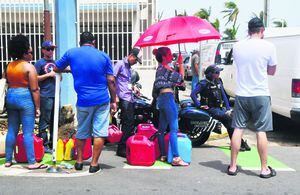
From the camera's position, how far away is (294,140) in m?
8.82

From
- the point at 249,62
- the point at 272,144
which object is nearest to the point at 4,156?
the point at 249,62

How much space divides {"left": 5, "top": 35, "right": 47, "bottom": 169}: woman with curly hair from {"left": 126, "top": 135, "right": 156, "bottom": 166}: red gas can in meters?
1.22

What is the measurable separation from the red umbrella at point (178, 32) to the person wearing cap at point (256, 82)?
1.05 metres

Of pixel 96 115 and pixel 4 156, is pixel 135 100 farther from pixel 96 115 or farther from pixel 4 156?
pixel 4 156

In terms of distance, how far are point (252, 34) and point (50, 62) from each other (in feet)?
9.97

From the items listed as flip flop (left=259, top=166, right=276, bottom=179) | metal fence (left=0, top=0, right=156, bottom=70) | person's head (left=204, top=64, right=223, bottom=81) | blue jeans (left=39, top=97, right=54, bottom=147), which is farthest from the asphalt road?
metal fence (left=0, top=0, right=156, bottom=70)

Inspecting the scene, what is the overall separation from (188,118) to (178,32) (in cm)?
143

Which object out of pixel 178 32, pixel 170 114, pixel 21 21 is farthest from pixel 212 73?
pixel 21 21

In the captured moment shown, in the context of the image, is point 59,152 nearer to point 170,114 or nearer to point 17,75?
point 17,75

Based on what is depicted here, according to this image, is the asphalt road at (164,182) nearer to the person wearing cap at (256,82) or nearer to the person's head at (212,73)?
the person wearing cap at (256,82)

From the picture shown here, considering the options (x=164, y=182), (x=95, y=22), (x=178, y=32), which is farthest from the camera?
(x=95, y=22)

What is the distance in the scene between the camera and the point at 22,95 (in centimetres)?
597

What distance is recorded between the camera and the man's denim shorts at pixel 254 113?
5770mm

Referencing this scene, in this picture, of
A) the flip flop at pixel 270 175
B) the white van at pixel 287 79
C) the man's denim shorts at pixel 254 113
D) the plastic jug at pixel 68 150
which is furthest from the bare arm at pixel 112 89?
the white van at pixel 287 79
